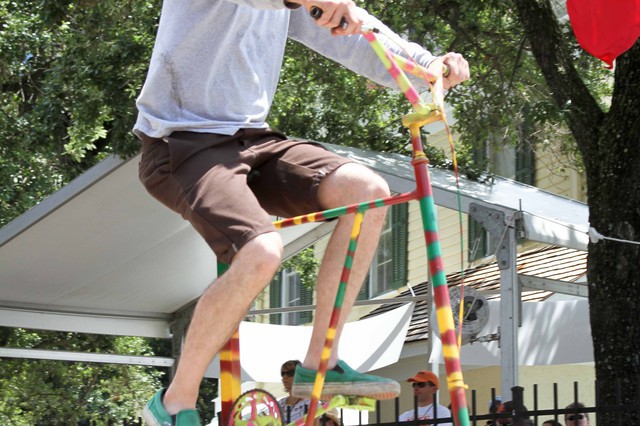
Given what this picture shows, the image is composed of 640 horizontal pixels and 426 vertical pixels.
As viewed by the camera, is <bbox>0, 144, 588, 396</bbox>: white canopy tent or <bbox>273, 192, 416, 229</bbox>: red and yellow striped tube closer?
<bbox>273, 192, 416, 229</bbox>: red and yellow striped tube

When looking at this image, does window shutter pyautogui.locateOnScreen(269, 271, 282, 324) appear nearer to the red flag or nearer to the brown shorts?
the red flag

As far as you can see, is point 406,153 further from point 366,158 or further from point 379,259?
point 379,259

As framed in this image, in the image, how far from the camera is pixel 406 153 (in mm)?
12820

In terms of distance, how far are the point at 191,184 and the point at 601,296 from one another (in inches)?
163

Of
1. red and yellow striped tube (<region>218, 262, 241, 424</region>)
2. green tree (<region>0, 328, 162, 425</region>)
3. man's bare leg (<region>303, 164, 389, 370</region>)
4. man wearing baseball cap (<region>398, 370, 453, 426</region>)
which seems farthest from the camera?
green tree (<region>0, 328, 162, 425</region>)

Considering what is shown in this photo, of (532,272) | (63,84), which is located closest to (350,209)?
(63,84)

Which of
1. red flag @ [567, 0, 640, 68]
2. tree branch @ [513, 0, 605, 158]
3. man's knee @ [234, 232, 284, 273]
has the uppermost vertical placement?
tree branch @ [513, 0, 605, 158]

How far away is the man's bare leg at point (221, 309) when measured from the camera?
3.00 metres

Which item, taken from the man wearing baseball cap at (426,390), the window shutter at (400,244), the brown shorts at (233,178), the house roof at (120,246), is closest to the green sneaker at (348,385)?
the brown shorts at (233,178)

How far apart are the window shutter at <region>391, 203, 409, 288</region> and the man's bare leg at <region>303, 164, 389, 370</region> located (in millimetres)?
15083

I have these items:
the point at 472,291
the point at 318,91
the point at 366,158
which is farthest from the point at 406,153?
the point at 472,291

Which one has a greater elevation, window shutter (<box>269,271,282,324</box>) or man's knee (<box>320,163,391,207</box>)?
window shutter (<box>269,271,282,324</box>)

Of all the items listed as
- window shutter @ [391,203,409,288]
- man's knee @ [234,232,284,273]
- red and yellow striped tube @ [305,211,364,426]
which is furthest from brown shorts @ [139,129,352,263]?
window shutter @ [391,203,409,288]

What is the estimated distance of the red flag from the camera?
5.77 meters
